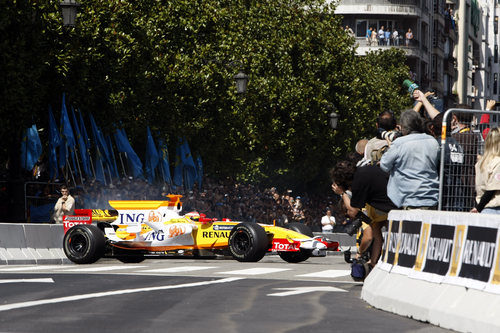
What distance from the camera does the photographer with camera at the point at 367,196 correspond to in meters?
13.7

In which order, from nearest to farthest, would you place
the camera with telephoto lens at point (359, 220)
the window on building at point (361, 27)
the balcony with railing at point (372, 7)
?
the camera with telephoto lens at point (359, 220), the balcony with railing at point (372, 7), the window on building at point (361, 27)

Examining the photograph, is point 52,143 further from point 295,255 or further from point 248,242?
point 248,242

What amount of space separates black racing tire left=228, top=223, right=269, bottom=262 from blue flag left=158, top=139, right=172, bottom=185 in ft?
57.1

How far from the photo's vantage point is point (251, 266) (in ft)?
62.5

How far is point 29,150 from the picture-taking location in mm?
30656

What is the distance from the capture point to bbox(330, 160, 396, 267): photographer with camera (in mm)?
13711

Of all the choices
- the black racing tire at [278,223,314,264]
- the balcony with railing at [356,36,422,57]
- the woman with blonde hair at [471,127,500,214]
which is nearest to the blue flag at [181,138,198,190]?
the black racing tire at [278,223,314,264]

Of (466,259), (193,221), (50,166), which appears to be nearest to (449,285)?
(466,259)

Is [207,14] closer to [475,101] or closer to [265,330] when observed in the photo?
[265,330]

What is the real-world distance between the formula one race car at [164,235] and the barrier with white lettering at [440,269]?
29.6ft

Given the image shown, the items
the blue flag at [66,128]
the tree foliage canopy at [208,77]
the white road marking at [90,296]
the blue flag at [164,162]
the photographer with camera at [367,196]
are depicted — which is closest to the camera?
the white road marking at [90,296]

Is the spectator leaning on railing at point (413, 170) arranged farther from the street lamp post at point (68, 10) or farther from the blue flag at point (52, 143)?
the blue flag at point (52, 143)

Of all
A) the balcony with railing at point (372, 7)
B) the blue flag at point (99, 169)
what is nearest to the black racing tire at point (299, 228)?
the blue flag at point (99, 169)

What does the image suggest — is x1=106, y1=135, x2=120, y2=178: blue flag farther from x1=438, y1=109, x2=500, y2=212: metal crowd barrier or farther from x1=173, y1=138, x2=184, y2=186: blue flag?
x1=438, y1=109, x2=500, y2=212: metal crowd barrier
